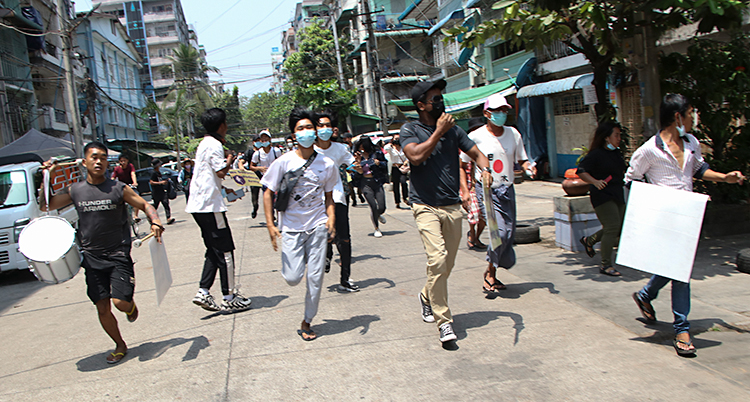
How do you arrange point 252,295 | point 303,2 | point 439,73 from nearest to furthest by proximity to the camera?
point 252,295
point 439,73
point 303,2

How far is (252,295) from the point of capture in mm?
6066

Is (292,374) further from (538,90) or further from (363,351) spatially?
(538,90)

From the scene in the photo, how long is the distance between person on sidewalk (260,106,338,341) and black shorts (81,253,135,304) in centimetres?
121

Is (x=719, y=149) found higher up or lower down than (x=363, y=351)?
higher up

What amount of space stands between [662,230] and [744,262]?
100 inches

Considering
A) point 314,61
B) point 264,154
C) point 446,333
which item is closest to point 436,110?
point 446,333

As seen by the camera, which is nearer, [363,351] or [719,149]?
[363,351]

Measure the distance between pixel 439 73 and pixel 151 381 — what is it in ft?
96.3

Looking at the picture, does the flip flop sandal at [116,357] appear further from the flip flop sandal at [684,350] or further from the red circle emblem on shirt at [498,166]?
the flip flop sandal at [684,350]

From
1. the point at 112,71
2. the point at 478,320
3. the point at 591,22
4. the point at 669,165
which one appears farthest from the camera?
the point at 112,71

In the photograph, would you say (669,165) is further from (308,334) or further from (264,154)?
(264,154)

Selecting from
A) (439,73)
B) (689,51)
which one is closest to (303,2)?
(439,73)

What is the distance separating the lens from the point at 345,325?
478 cm

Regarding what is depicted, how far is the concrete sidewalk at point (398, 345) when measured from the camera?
3447mm
